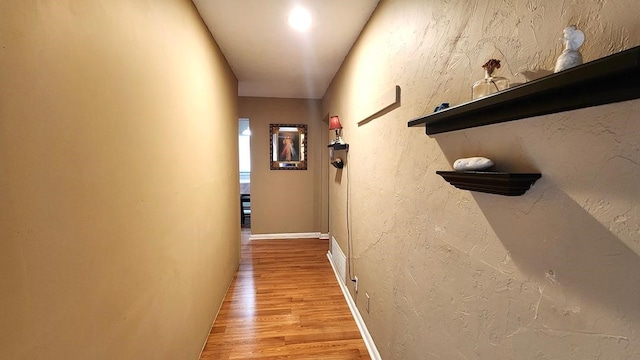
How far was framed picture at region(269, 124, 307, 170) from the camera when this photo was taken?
4.28 metres

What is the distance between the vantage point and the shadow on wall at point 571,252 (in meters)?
0.49

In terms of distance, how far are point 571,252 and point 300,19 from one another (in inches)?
77.7

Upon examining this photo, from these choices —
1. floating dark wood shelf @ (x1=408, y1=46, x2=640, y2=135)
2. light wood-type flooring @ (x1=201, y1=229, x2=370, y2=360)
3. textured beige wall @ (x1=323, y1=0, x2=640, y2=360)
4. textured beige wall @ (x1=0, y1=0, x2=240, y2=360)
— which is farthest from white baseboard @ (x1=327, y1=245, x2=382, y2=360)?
floating dark wood shelf @ (x1=408, y1=46, x2=640, y2=135)

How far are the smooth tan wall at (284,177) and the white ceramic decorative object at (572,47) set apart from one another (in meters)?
3.78

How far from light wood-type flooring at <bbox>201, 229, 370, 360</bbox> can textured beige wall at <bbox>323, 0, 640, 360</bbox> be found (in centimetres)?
61

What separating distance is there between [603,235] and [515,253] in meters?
0.21

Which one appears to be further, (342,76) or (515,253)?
(342,76)

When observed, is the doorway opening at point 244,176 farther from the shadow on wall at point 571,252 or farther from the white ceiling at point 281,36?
the shadow on wall at point 571,252

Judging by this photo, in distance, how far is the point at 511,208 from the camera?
2.32 feet

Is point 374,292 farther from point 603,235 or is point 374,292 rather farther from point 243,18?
point 243,18

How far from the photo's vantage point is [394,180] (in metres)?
1.45

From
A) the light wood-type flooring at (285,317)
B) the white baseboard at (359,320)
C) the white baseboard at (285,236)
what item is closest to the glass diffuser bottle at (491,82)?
the white baseboard at (359,320)

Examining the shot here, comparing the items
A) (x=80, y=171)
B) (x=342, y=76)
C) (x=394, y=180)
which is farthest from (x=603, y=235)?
(x=342, y=76)

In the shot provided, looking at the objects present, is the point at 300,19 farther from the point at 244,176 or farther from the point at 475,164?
the point at 244,176
